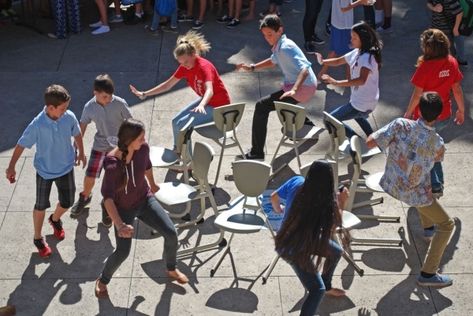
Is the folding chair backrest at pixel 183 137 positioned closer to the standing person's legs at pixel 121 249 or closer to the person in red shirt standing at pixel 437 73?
the standing person's legs at pixel 121 249

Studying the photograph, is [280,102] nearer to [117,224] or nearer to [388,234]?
[388,234]

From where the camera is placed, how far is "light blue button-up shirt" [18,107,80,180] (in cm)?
783

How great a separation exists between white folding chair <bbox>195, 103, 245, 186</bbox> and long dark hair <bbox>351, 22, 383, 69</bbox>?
142cm

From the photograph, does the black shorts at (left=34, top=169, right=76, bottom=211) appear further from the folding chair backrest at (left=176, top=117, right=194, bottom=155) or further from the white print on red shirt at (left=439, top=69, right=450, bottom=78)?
the white print on red shirt at (left=439, top=69, right=450, bottom=78)

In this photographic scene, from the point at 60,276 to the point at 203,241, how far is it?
1.41 m

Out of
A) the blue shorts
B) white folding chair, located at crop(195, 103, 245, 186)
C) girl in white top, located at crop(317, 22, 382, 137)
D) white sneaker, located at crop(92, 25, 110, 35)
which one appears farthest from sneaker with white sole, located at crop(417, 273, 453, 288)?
white sneaker, located at crop(92, 25, 110, 35)

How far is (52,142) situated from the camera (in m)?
7.89

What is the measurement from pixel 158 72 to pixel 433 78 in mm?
4587

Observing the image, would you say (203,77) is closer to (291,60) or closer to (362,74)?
(291,60)

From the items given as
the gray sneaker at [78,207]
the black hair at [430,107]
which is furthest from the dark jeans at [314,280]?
the gray sneaker at [78,207]

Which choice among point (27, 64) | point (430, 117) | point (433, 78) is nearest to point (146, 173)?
point (430, 117)


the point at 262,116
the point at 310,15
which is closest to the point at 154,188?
the point at 262,116

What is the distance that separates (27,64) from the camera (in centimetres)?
1243

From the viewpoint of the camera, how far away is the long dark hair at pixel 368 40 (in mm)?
9180
